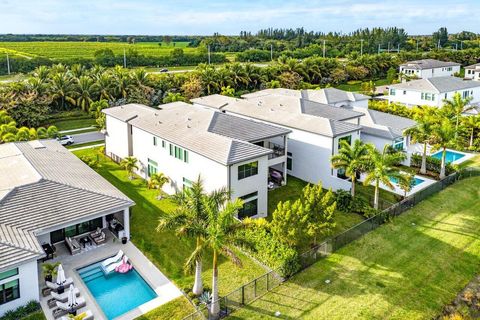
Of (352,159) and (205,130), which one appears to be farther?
(205,130)

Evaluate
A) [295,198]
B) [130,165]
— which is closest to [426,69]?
[295,198]

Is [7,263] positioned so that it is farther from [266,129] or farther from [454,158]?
[454,158]

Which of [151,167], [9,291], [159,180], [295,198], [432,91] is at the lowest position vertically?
[9,291]

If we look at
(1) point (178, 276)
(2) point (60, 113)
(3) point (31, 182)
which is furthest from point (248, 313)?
(2) point (60, 113)

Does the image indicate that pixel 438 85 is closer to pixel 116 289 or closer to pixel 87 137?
pixel 87 137

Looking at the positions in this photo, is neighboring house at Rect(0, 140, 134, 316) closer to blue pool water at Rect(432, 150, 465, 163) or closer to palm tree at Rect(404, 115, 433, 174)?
palm tree at Rect(404, 115, 433, 174)

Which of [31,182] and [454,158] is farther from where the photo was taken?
[454,158]
